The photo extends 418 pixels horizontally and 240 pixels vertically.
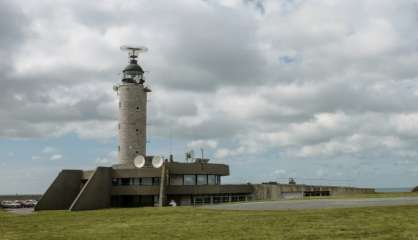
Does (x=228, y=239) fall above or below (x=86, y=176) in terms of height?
below

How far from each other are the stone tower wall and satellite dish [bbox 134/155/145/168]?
4.15m

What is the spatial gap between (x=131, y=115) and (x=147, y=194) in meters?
13.1

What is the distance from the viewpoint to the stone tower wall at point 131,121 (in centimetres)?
7581

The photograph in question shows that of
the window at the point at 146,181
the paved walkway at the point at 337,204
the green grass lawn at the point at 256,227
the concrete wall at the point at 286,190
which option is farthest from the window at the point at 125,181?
the green grass lawn at the point at 256,227

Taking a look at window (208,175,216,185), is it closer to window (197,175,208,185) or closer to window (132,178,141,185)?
window (197,175,208,185)

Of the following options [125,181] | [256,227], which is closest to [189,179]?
[125,181]

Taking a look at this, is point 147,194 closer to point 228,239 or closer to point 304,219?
point 304,219

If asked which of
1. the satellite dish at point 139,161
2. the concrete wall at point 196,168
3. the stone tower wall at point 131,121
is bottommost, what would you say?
the concrete wall at point 196,168

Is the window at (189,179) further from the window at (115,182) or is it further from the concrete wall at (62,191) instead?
the concrete wall at (62,191)

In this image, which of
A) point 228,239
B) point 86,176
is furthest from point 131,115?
point 228,239

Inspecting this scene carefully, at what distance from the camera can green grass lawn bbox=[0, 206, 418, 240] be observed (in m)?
26.8

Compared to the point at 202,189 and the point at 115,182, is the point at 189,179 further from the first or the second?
the point at 115,182

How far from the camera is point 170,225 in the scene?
112ft

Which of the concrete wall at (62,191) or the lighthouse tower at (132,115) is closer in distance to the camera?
the concrete wall at (62,191)
